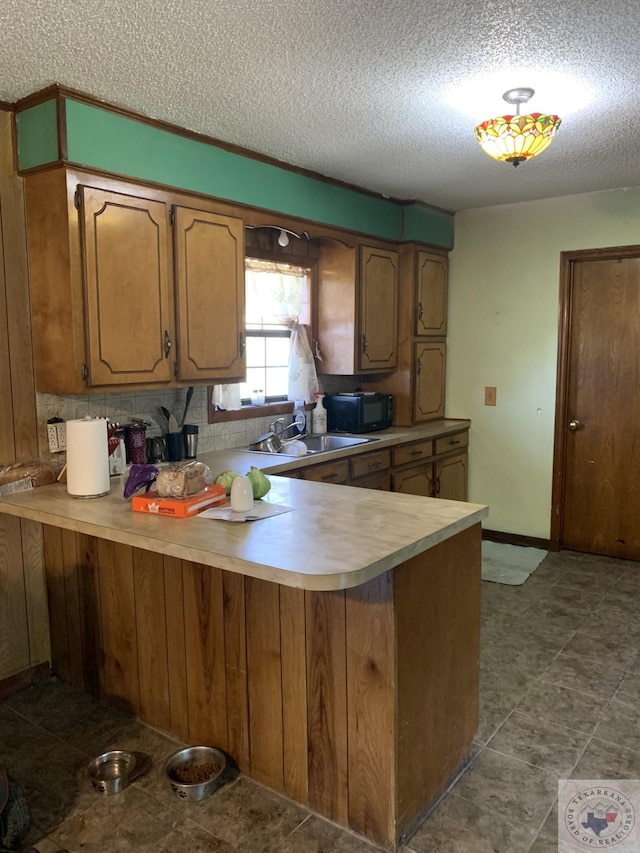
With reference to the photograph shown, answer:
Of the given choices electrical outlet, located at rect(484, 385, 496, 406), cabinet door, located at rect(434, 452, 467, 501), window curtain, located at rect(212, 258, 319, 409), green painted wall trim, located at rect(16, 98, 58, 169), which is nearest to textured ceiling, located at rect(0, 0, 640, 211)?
green painted wall trim, located at rect(16, 98, 58, 169)

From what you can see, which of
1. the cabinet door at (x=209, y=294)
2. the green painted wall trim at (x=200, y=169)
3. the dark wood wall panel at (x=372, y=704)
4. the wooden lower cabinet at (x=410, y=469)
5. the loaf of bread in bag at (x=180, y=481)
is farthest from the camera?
the wooden lower cabinet at (x=410, y=469)

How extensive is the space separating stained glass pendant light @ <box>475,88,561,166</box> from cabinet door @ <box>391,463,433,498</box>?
6.85 feet

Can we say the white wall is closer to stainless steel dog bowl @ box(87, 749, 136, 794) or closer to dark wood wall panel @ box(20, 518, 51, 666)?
dark wood wall panel @ box(20, 518, 51, 666)

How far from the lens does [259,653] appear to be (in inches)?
83.1

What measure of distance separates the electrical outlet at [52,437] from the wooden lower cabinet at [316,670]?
1.53 feet

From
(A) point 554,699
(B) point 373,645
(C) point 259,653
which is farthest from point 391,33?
(A) point 554,699

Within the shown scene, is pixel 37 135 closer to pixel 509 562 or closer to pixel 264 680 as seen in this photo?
pixel 264 680

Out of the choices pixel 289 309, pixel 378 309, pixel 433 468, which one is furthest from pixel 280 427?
pixel 433 468

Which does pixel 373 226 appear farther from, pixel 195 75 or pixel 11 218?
pixel 11 218

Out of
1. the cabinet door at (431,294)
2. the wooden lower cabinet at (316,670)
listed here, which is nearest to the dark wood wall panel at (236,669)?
the wooden lower cabinet at (316,670)

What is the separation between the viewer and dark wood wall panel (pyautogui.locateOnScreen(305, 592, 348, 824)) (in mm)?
1920

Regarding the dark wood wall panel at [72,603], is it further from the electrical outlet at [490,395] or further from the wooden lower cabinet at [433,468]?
the electrical outlet at [490,395]

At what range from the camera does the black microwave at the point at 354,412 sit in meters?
4.18

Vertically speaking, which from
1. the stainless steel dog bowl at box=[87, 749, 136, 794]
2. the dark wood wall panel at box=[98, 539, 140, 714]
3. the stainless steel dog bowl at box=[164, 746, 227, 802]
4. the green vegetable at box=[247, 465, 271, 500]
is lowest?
the stainless steel dog bowl at box=[87, 749, 136, 794]
